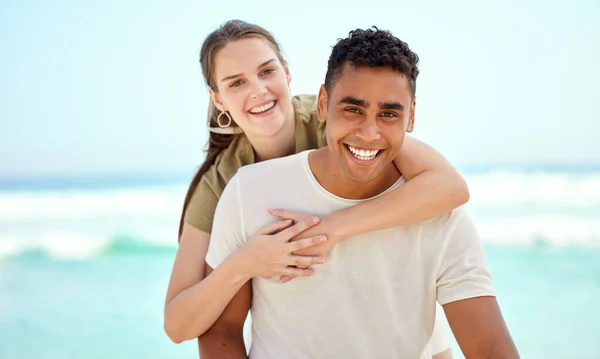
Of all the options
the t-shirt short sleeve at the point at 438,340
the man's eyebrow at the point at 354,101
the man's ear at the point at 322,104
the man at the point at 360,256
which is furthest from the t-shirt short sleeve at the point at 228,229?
the t-shirt short sleeve at the point at 438,340

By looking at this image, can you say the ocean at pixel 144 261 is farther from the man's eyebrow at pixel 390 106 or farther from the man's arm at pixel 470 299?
the man's eyebrow at pixel 390 106

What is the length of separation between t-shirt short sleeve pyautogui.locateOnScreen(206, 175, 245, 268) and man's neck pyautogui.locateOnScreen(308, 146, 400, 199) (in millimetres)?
313

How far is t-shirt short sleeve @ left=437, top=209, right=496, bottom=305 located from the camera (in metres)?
2.25

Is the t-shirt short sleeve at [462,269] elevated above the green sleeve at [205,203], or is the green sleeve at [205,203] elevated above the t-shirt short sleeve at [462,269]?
the green sleeve at [205,203]

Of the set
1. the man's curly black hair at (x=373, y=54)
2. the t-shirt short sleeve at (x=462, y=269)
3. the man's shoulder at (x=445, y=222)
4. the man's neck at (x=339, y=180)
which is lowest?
the t-shirt short sleeve at (x=462, y=269)

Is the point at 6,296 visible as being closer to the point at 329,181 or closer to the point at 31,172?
the point at 329,181

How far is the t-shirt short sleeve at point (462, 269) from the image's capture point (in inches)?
88.4

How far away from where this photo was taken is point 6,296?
8.62m

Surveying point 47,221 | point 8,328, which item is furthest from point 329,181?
point 47,221

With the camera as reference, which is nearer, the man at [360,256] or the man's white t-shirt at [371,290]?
the man at [360,256]

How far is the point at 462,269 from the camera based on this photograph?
227cm

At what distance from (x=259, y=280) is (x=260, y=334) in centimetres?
21

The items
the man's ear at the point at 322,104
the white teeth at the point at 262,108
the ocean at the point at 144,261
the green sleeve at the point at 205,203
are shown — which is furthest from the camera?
the ocean at the point at 144,261

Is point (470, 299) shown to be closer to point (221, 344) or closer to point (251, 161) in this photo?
point (221, 344)
